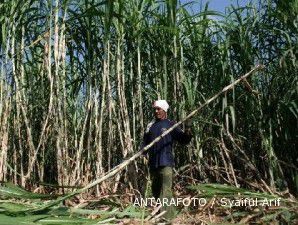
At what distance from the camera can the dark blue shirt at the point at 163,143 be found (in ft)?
10.6

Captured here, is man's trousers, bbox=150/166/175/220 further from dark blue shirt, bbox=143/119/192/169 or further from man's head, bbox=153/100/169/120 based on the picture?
man's head, bbox=153/100/169/120

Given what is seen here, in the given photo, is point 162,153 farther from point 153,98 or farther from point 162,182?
point 153,98

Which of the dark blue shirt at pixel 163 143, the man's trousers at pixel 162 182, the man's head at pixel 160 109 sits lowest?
the man's trousers at pixel 162 182

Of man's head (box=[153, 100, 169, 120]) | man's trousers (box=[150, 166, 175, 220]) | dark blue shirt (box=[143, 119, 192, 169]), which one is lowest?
man's trousers (box=[150, 166, 175, 220])

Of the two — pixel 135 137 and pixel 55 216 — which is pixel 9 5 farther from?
pixel 55 216

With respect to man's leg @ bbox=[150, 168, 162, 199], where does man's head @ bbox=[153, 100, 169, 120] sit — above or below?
above

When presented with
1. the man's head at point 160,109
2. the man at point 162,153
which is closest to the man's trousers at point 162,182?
the man at point 162,153

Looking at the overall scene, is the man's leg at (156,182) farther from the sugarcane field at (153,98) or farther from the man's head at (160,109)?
the man's head at (160,109)

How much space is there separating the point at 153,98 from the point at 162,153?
2.45 feet

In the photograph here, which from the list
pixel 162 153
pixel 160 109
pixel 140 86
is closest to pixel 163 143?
pixel 162 153

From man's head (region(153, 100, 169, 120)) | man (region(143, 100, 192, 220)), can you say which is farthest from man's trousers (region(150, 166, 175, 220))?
man's head (region(153, 100, 169, 120))

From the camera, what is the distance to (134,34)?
3.81 m

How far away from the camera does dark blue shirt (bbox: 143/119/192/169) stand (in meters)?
3.23

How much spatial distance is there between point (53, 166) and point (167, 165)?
1.27m
